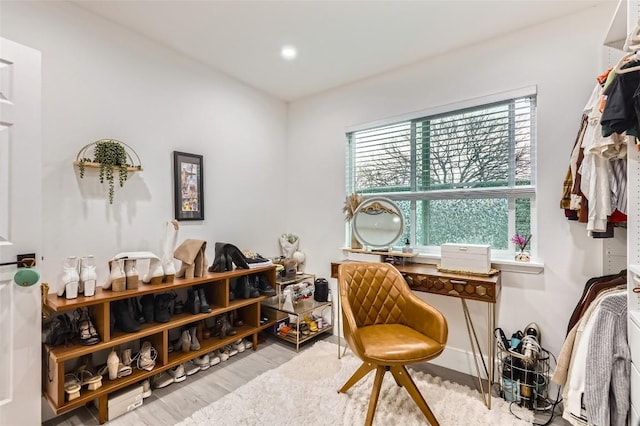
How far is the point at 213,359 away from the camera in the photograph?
2.50 meters

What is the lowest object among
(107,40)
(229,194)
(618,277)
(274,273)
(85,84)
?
(274,273)

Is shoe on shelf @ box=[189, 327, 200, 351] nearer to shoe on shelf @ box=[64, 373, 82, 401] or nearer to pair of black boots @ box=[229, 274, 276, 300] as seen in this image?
pair of black boots @ box=[229, 274, 276, 300]

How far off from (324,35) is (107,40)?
1.57m

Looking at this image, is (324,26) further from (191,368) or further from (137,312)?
(191,368)

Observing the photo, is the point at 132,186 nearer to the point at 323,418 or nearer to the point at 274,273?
the point at 274,273

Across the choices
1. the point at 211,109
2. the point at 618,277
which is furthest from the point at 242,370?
the point at 618,277

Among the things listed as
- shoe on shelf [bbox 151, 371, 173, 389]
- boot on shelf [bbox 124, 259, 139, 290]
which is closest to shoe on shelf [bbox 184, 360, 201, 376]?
→ shoe on shelf [bbox 151, 371, 173, 389]

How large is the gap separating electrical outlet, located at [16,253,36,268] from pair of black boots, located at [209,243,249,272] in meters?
1.15

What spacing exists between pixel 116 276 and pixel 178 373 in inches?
34.5

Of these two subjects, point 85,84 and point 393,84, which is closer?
point 85,84

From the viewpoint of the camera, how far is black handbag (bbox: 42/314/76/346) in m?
1.80

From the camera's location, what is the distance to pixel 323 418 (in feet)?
6.02

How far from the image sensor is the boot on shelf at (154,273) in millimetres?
2139

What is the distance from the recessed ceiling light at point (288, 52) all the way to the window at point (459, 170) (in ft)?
3.25
